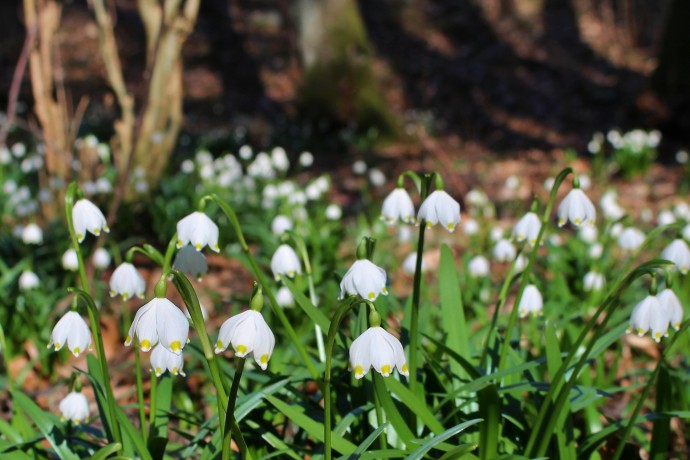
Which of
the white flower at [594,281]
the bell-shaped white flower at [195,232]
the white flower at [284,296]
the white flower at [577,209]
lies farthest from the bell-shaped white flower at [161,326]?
the white flower at [594,281]

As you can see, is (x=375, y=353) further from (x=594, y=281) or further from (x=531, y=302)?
(x=594, y=281)

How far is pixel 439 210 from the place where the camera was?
5.23 feet

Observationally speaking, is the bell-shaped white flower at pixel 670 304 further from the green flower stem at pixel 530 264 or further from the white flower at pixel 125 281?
the white flower at pixel 125 281

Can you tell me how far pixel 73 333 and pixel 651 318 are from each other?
4.03 feet

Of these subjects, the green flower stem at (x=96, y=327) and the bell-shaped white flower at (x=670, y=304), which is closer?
the green flower stem at (x=96, y=327)

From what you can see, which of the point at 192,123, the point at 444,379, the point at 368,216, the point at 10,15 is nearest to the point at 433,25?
the point at 192,123

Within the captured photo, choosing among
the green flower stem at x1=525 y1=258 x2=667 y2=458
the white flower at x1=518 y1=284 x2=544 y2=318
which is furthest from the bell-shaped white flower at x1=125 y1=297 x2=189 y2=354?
the white flower at x1=518 y1=284 x2=544 y2=318

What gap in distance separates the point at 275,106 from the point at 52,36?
765cm

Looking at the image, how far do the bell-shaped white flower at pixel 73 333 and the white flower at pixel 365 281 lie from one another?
566 millimetres

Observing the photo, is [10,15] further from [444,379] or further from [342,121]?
[444,379]

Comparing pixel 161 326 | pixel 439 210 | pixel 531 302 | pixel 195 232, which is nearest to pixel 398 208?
pixel 439 210

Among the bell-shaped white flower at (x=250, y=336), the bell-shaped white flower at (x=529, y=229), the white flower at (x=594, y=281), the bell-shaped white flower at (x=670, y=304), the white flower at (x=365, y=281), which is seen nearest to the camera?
the bell-shaped white flower at (x=250, y=336)

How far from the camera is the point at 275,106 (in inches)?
471

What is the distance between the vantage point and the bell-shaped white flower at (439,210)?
5.21ft
